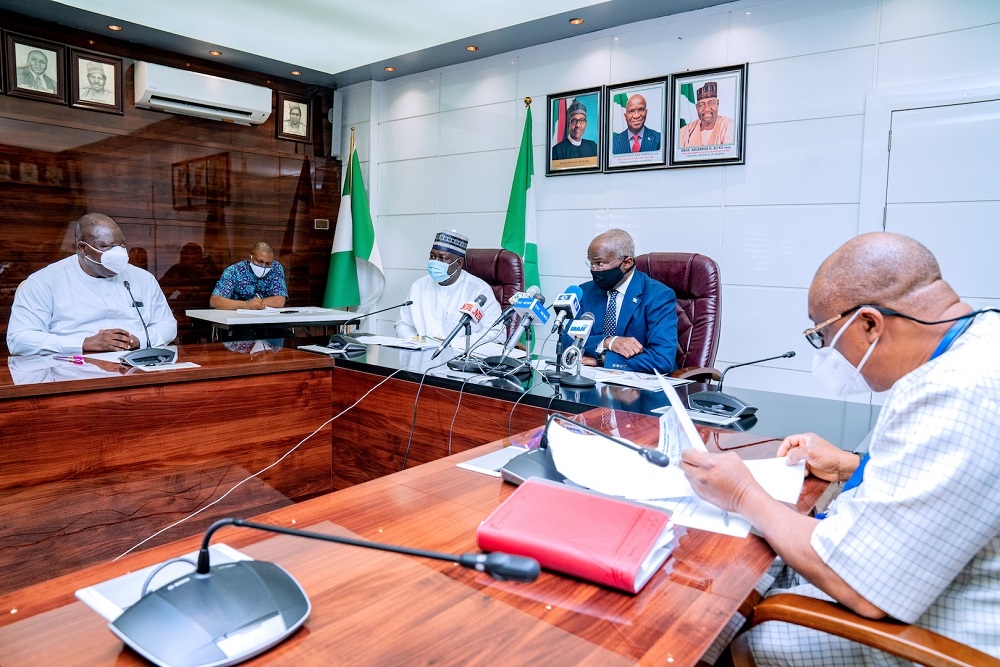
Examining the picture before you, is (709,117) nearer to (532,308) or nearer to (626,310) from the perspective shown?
(626,310)

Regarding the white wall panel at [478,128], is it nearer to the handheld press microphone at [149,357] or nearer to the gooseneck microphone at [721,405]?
the handheld press microphone at [149,357]

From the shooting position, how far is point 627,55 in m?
4.25

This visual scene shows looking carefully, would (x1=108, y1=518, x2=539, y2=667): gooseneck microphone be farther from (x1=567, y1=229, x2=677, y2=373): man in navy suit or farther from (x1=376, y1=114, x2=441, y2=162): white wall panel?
(x1=376, y1=114, x2=441, y2=162): white wall panel

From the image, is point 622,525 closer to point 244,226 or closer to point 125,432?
point 125,432

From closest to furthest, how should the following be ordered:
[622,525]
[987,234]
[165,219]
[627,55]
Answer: [622,525], [987,234], [627,55], [165,219]

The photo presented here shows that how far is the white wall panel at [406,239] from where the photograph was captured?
5473mm

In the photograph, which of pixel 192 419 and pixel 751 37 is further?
pixel 751 37

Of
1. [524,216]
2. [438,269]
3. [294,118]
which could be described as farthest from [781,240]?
[294,118]

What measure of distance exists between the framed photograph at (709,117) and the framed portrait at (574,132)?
0.56 m

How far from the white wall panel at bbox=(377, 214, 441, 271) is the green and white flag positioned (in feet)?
7.18

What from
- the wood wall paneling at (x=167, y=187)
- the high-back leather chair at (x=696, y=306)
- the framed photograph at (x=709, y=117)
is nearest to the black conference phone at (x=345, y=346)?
the high-back leather chair at (x=696, y=306)

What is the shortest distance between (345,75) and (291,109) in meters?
0.57

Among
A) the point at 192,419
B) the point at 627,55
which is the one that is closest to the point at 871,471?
the point at 192,419

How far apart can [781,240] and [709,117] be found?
864 mm
